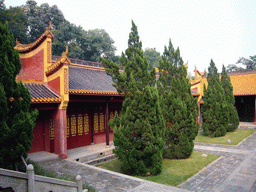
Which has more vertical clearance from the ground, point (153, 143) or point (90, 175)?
point (153, 143)

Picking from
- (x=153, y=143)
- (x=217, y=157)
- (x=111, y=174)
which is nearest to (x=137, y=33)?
(x=153, y=143)

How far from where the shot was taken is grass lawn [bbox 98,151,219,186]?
7316 millimetres

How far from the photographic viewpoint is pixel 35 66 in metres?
11.1

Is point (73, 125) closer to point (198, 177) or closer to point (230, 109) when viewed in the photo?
point (198, 177)

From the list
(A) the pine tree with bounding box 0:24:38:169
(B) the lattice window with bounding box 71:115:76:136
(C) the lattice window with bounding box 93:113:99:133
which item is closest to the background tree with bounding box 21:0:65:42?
(C) the lattice window with bounding box 93:113:99:133

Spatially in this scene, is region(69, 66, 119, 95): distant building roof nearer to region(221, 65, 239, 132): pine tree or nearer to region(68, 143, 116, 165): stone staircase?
region(68, 143, 116, 165): stone staircase

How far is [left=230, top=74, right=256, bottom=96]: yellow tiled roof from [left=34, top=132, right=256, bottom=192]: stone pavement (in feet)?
46.7

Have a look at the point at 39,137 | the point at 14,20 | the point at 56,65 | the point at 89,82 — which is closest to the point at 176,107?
the point at 89,82

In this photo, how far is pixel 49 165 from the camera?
28.2 ft

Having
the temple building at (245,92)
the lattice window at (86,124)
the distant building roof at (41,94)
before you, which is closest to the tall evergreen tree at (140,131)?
the distant building roof at (41,94)

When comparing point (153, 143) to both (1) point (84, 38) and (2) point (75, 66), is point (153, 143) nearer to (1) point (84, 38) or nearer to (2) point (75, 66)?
(2) point (75, 66)

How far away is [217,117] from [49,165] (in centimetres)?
1292

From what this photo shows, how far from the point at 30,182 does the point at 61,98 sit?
5346mm

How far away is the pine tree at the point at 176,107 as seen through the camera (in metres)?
10.0
